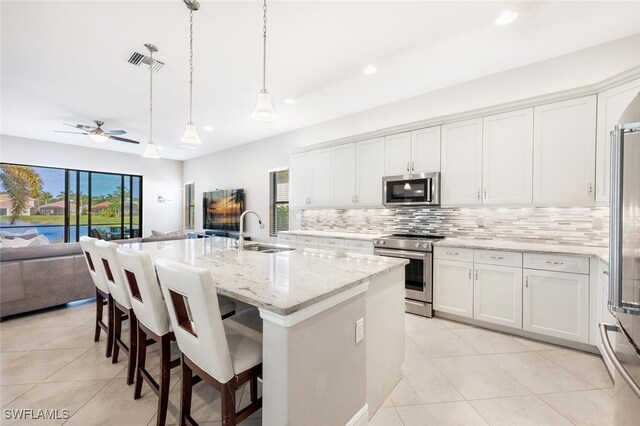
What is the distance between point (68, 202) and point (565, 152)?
9.76 meters

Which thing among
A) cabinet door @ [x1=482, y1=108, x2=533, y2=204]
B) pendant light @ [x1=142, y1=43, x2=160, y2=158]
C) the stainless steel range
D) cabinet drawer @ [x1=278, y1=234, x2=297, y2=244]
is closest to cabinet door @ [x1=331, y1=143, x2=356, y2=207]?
cabinet drawer @ [x1=278, y1=234, x2=297, y2=244]

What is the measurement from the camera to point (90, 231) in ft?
23.8

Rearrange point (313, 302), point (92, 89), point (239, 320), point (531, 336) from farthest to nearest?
point (92, 89) < point (531, 336) < point (239, 320) < point (313, 302)

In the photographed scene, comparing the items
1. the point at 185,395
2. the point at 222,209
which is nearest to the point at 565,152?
the point at 185,395

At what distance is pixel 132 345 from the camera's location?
6.77 ft

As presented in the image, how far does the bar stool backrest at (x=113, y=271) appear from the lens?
196 centimetres

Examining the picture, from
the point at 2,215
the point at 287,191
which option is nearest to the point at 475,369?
the point at 287,191

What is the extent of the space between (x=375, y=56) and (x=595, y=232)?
2934mm

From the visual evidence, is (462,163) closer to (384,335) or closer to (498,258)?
(498,258)

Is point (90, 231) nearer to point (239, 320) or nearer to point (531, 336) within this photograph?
point (239, 320)

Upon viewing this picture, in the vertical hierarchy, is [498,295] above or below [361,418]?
above

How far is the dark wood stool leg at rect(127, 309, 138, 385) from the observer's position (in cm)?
203

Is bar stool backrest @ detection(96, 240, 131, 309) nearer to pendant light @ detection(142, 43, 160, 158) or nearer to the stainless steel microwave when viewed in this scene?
pendant light @ detection(142, 43, 160, 158)

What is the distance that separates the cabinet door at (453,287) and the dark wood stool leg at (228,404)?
8.98ft
